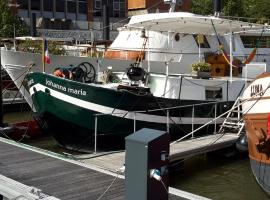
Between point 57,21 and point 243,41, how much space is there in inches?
1233

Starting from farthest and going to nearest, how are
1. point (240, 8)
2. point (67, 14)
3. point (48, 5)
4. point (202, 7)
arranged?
point (67, 14)
point (48, 5)
point (202, 7)
point (240, 8)

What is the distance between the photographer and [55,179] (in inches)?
331

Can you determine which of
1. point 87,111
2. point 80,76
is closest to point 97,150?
point 87,111

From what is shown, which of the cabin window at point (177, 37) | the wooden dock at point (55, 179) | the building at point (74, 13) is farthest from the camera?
the building at point (74, 13)

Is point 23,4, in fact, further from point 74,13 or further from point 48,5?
point 74,13

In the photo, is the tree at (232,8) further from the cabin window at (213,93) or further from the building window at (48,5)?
the cabin window at (213,93)

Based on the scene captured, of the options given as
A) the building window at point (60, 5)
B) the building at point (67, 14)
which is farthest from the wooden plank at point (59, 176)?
the building window at point (60, 5)

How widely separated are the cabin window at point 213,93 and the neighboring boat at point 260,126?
447 cm

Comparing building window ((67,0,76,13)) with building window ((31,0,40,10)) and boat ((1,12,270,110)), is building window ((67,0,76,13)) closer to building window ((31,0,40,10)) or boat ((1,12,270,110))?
building window ((31,0,40,10))

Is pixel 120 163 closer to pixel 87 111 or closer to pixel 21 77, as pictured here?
pixel 87 111

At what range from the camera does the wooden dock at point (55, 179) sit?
7.52 metres

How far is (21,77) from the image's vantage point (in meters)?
16.5

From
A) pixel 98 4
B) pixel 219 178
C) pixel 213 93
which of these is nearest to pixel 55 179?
pixel 219 178

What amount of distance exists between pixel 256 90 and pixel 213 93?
502cm
